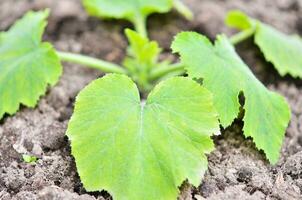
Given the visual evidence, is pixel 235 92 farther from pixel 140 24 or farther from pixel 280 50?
pixel 140 24

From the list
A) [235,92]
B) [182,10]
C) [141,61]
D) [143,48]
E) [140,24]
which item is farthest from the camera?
[182,10]

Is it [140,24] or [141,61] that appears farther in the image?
[140,24]

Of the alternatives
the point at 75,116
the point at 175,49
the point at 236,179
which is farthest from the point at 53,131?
the point at 236,179

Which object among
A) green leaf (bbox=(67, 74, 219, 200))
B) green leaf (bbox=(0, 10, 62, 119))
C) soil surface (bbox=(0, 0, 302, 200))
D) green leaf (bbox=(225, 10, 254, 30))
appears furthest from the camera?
green leaf (bbox=(225, 10, 254, 30))

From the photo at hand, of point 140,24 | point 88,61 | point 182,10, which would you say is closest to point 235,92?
point 88,61

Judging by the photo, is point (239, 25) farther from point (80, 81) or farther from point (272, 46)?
point (80, 81)

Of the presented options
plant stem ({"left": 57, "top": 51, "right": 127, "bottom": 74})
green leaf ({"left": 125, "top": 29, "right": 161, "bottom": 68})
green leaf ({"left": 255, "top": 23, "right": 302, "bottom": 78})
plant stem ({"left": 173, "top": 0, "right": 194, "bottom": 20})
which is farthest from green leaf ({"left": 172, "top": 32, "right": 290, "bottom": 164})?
plant stem ({"left": 173, "top": 0, "right": 194, "bottom": 20})

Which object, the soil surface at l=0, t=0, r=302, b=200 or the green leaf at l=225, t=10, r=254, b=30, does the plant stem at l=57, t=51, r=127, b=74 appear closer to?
the soil surface at l=0, t=0, r=302, b=200
